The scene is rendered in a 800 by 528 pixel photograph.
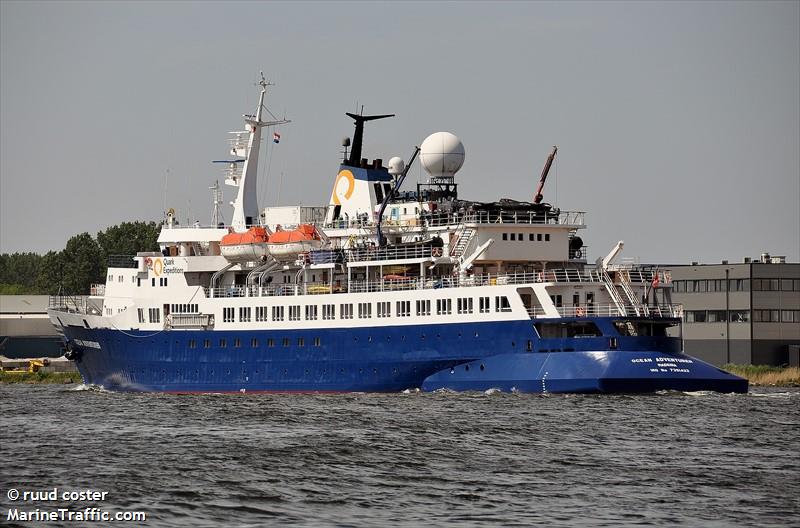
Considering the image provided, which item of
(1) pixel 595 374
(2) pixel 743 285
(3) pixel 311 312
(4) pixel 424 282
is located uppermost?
(2) pixel 743 285

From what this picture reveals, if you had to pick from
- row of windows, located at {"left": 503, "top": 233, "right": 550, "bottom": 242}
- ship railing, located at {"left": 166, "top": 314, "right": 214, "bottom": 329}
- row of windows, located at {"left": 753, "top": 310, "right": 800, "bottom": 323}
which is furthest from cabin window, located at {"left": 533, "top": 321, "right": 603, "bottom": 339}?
row of windows, located at {"left": 753, "top": 310, "right": 800, "bottom": 323}

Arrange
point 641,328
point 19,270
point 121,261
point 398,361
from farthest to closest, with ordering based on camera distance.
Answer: point 19,270 → point 121,261 → point 398,361 → point 641,328

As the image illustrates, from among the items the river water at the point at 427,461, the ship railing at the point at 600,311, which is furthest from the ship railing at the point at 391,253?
the river water at the point at 427,461

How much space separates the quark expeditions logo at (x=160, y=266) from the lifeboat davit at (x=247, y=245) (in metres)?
2.87

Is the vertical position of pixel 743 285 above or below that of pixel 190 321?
above

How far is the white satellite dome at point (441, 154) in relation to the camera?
5878 cm

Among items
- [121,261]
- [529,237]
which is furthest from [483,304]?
[121,261]

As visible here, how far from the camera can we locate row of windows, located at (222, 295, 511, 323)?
52000 millimetres

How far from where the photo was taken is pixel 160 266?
64000 millimetres

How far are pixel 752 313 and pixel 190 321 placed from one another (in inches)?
1386

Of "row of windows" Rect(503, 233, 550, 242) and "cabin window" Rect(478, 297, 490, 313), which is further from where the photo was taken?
"row of windows" Rect(503, 233, 550, 242)

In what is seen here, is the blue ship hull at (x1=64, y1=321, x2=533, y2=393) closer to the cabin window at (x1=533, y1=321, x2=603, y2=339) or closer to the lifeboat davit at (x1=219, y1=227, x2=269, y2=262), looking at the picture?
the cabin window at (x1=533, y1=321, x2=603, y2=339)

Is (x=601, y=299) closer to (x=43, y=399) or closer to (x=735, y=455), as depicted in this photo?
(x=735, y=455)

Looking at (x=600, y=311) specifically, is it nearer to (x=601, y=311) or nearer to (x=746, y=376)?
(x=601, y=311)
